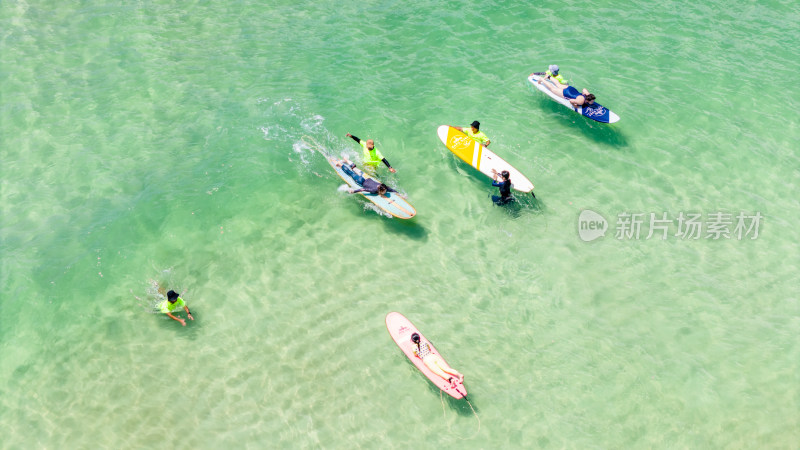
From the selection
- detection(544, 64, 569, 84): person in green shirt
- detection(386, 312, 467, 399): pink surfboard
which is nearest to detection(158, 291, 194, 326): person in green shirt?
detection(386, 312, 467, 399): pink surfboard

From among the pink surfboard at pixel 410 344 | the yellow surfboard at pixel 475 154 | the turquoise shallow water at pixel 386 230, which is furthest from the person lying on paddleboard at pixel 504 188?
the pink surfboard at pixel 410 344

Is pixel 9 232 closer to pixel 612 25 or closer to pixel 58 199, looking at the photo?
pixel 58 199

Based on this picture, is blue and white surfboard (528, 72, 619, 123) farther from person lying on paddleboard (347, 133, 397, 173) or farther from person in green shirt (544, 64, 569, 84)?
person lying on paddleboard (347, 133, 397, 173)

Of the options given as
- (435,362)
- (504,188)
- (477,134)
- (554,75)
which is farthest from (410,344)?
(554,75)

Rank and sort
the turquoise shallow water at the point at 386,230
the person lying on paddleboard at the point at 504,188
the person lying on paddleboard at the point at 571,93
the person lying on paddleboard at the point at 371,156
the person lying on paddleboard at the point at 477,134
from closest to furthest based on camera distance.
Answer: the turquoise shallow water at the point at 386,230, the person lying on paddleboard at the point at 504,188, the person lying on paddleboard at the point at 371,156, the person lying on paddleboard at the point at 477,134, the person lying on paddleboard at the point at 571,93

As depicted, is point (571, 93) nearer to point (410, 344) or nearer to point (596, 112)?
point (596, 112)

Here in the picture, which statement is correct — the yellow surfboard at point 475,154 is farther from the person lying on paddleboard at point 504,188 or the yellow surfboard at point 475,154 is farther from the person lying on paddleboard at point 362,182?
the person lying on paddleboard at point 362,182
